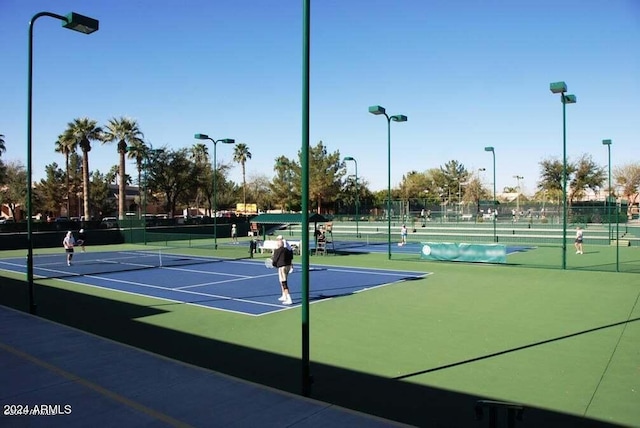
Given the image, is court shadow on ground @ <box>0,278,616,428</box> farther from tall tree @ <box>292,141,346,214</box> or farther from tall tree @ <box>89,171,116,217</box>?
tall tree @ <box>89,171,116,217</box>

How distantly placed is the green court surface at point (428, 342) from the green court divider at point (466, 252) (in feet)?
18.9

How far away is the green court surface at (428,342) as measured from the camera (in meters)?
6.83

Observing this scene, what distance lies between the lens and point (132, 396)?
6590 mm

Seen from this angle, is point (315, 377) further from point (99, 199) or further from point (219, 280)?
point (99, 199)

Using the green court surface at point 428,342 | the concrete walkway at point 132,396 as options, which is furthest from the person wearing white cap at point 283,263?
the concrete walkway at point 132,396

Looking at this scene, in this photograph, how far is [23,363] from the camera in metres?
8.02

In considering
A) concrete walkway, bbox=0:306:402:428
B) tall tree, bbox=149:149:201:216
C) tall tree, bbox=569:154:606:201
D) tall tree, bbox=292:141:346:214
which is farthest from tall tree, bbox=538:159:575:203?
concrete walkway, bbox=0:306:402:428

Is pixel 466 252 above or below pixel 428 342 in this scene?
above

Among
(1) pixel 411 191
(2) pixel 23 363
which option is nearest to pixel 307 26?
(2) pixel 23 363

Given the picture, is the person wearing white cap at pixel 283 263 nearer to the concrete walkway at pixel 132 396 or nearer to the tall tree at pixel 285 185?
the concrete walkway at pixel 132 396

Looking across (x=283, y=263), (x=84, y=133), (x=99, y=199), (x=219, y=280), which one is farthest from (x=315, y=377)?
(x=99, y=199)

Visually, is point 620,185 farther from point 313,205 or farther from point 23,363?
point 23,363

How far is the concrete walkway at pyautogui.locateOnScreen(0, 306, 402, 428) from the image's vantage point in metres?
5.82

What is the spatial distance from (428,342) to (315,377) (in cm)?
307
